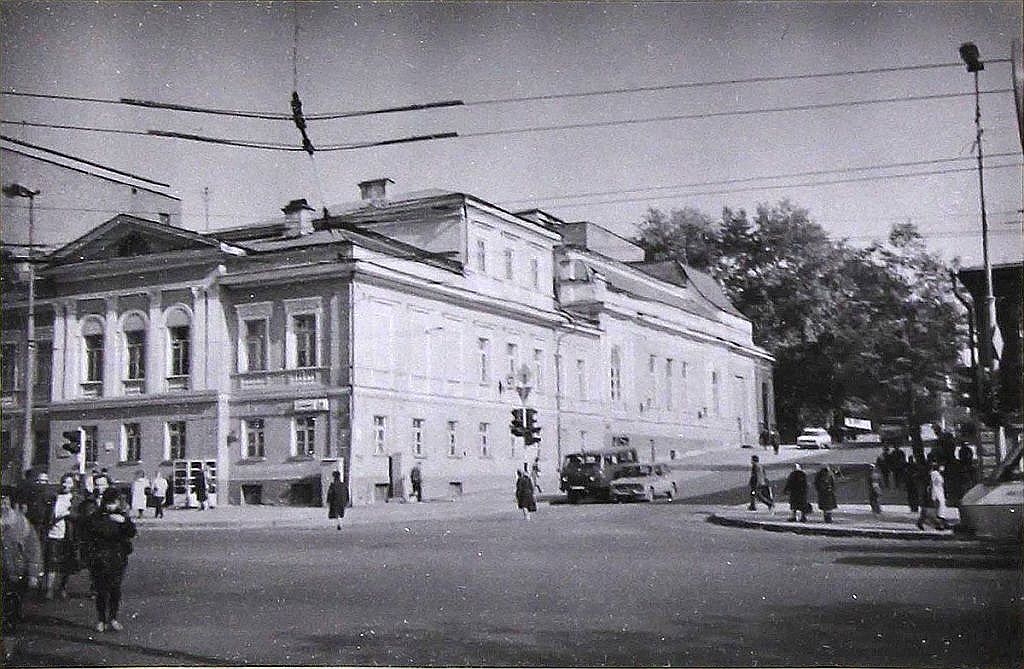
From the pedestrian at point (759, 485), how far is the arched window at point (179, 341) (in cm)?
476

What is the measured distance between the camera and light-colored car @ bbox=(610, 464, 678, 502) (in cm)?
1029

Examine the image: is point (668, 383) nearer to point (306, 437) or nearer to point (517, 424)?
point (517, 424)

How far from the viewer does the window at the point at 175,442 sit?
28.0 feet

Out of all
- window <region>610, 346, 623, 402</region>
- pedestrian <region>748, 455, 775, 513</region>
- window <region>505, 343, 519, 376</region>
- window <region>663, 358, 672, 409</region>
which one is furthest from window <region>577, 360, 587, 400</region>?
pedestrian <region>748, 455, 775, 513</region>

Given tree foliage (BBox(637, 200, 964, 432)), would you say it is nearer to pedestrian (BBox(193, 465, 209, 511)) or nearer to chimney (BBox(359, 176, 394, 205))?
chimney (BBox(359, 176, 394, 205))

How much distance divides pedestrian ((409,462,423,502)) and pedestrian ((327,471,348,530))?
55 cm

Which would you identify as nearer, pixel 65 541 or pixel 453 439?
pixel 65 541

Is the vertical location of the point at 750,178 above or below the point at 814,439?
above

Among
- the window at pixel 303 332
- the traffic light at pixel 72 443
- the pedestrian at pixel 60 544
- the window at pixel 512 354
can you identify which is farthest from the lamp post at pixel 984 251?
the traffic light at pixel 72 443

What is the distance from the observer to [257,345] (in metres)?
8.62

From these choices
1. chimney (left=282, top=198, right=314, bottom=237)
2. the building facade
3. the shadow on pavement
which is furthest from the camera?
chimney (left=282, top=198, right=314, bottom=237)

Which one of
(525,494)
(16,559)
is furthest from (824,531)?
(16,559)

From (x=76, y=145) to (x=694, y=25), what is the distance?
5049 mm

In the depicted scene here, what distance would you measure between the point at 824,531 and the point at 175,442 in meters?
6.10
